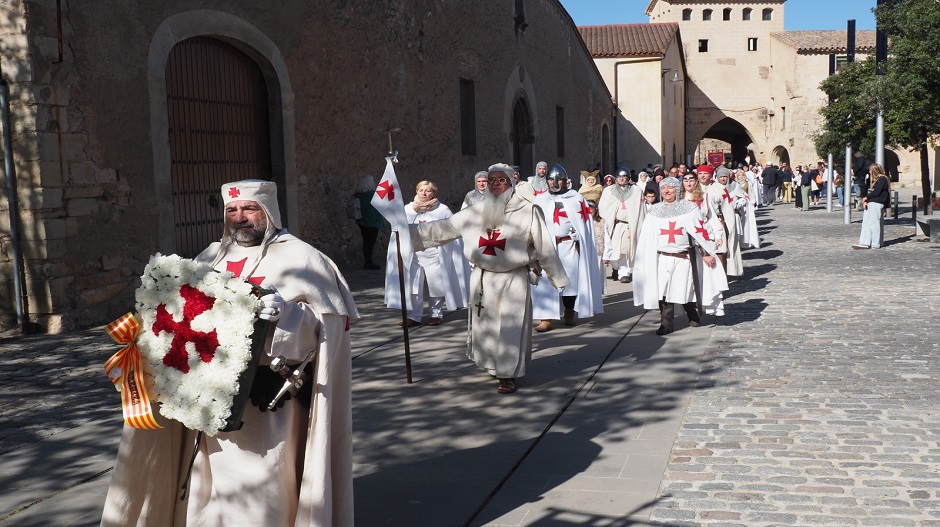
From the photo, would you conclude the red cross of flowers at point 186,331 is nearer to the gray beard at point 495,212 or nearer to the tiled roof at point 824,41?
the gray beard at point 495,212

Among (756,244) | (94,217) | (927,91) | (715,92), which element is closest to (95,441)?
(94,217)

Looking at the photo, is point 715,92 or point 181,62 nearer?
point 181,62

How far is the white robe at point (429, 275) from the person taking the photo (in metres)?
10.3

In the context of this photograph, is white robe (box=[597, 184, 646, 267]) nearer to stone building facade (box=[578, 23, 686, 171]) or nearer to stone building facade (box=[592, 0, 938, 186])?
stone building facade (box=[578, 23, 686, 171])

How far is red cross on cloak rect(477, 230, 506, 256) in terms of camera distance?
278 inches

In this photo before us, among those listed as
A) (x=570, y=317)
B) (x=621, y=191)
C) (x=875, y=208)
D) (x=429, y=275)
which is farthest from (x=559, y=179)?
(x=875, y=208)

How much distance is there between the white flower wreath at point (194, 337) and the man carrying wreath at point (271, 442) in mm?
126

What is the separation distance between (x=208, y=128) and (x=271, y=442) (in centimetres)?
869

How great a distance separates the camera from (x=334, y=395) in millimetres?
3945

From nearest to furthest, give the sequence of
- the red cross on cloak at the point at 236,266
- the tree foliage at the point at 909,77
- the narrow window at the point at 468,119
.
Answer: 1. the red cross on cloak at the point at 236,266
2. the tree foliage at the point at 909,77
3. the narrow window at the point at 468,119

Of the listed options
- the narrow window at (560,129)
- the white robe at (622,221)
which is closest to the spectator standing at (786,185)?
the narrow window at (560,129)

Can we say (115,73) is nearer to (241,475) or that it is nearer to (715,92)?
(241,475)

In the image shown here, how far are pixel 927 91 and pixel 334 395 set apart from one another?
16.4 metres

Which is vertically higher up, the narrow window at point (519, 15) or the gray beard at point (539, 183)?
the narrow window at point (519, 15)
